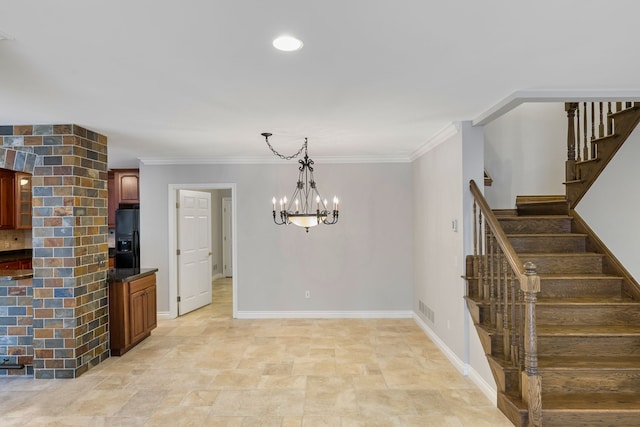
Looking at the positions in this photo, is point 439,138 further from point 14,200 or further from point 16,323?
point 14,200

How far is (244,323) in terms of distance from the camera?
562 centimetres

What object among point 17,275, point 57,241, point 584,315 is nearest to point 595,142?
point 584,315

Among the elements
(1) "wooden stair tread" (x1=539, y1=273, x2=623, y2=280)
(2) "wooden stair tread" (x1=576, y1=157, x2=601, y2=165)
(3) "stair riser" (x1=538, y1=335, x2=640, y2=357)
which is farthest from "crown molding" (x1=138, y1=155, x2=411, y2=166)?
(3) "stair riser" (x1=538, y1=335, x2=640, y2=357)

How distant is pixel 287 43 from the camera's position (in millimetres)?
2025

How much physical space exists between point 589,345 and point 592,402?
492 mm

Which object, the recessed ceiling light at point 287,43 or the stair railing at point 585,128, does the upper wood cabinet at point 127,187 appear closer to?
the recessed ceiling light at point 287,43

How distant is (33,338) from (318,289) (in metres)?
3.53

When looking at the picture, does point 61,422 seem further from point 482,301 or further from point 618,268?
point 618,268

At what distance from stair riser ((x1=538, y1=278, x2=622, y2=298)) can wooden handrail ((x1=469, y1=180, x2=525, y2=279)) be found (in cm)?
80

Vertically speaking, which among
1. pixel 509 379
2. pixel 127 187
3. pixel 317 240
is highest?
pixel 127 187

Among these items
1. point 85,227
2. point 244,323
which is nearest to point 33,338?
point 85,227

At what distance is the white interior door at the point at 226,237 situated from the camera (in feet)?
32.0

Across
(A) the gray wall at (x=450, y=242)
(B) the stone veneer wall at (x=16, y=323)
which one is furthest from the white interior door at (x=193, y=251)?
(A) the gray wall at (x=450, y=242)

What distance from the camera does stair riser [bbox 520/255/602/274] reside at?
12.0ft
